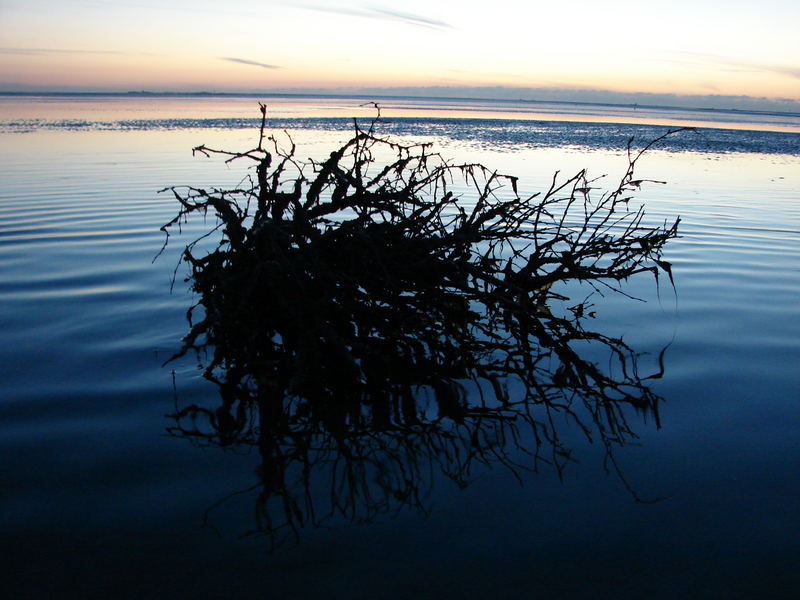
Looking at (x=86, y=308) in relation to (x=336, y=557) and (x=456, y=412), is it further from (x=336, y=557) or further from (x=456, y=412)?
(x=336, y=557)

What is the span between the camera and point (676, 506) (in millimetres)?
2312

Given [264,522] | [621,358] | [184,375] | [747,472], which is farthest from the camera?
[621,358]

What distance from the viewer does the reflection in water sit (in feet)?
8.34

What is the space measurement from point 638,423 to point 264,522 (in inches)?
68.2

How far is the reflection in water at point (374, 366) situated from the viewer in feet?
8.34

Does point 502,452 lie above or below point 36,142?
below

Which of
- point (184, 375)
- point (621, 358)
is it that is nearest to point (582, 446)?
point (621, 358)

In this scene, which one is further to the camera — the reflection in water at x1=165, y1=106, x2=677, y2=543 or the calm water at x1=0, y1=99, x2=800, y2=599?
the reflection in water at x1=165, y1=106, x2=677, y2=543

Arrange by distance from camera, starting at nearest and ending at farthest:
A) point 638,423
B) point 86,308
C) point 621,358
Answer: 1. point 638,423
2. point 621,358
3. point 86,308

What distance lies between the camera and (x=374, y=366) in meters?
3.39

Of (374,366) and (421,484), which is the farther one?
(374,366)

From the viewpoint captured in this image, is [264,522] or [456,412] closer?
[264,522]

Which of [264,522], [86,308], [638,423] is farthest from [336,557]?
[86,308]

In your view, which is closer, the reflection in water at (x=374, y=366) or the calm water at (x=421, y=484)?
the calm water at (x=421, y=484)
